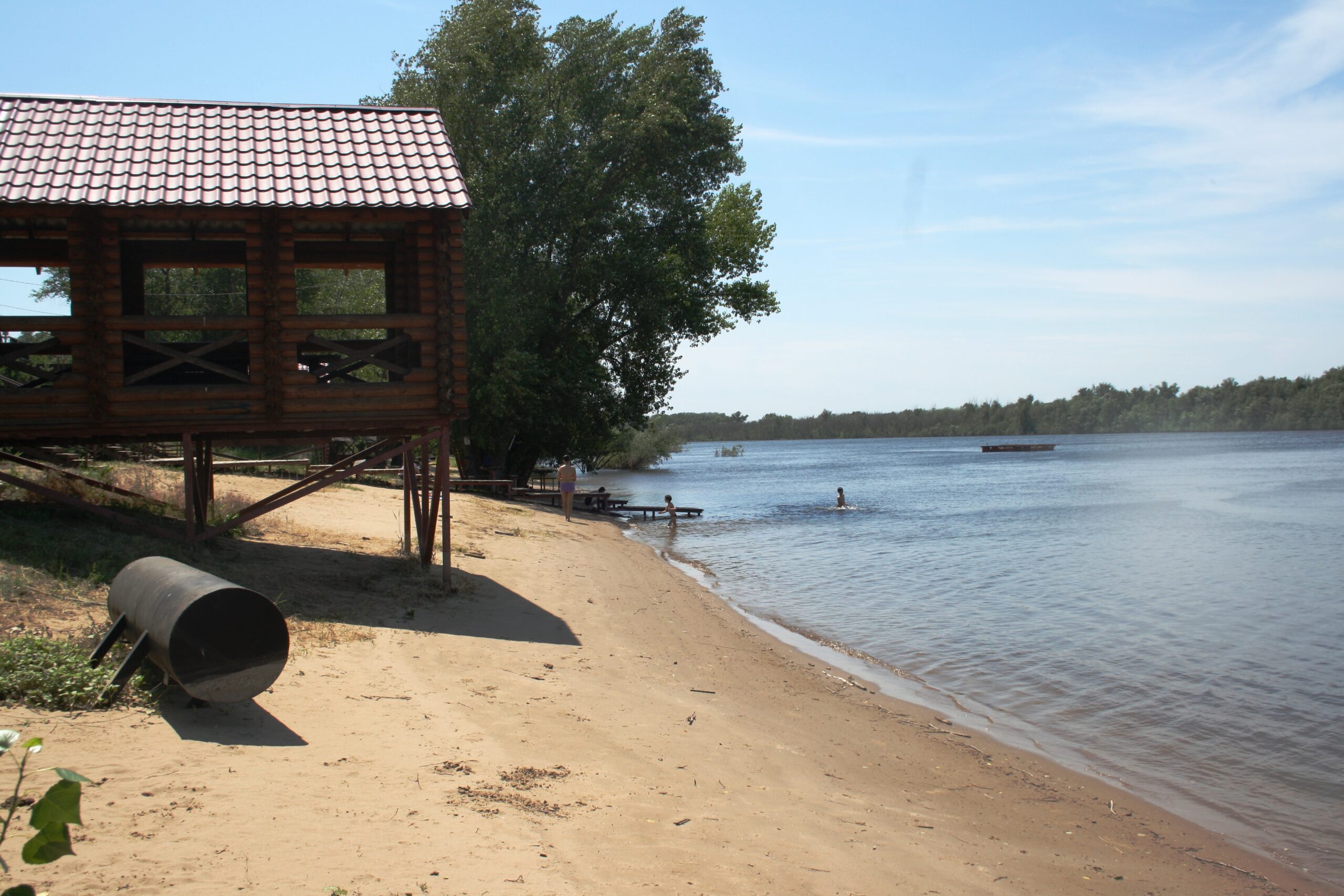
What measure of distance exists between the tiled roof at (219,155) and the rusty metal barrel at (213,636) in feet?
20.2

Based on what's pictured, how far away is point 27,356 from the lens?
36.4ft

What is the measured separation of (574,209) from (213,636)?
25.3 m

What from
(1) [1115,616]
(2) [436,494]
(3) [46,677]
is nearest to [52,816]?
(3) [46,677]

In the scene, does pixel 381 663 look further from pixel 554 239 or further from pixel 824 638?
pixel 554 239

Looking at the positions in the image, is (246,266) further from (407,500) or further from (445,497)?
(407,500)

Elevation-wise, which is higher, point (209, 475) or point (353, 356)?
point (353, 356)

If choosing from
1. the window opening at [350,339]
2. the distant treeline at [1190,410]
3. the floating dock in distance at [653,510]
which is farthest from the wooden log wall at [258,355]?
the distant treeline at [1190,410]

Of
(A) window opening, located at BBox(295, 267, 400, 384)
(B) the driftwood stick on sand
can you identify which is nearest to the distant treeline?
(A) window opening, located at BBox(295, 267, 400, 384)

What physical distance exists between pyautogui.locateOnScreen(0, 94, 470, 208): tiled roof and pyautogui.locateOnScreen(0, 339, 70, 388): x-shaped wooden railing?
1.70m

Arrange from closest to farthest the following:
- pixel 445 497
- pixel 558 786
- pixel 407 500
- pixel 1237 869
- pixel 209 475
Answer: pixel 558 786, pixel 1237 869, pixel 445 497, pixel 209 475, pixel 407 500

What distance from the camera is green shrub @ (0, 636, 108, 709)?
5.73 metres

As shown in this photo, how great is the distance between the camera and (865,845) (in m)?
5.85

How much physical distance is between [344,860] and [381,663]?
3902 mm

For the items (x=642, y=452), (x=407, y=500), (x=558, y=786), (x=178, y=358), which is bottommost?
(x=558, y=786)
